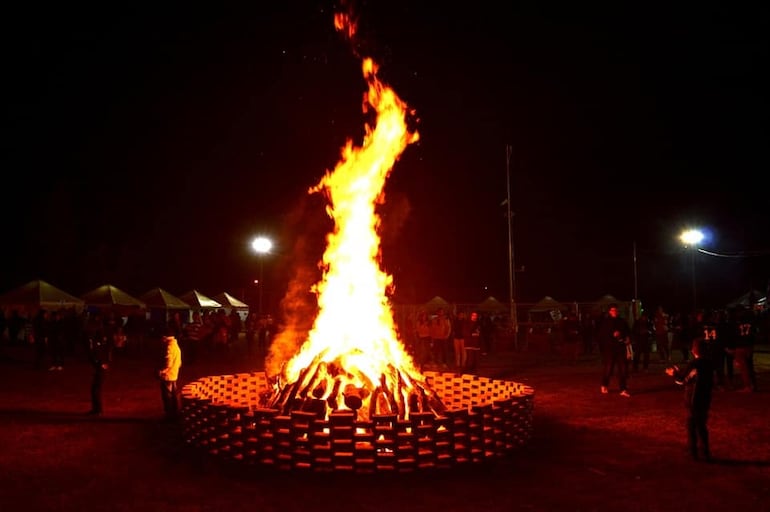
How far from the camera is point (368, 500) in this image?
5.86 metres

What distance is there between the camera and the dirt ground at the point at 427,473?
582 cm

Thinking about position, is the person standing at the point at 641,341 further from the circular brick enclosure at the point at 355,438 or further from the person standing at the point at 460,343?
the circular brick enclosure at the point at 355,438

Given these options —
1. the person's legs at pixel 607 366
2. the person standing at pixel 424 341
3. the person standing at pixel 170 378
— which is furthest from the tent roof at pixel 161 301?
the person's legs at pixel 607 366

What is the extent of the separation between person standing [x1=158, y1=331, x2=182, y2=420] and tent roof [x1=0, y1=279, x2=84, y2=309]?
1857 centimetres

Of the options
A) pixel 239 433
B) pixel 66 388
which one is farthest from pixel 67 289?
pixel 239 433

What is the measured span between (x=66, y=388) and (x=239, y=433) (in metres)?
8.67

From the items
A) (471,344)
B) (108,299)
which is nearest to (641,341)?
(471,344)

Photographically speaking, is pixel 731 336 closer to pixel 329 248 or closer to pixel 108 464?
pixel 329 248

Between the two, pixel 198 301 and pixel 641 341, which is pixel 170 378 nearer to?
pixel 641 341

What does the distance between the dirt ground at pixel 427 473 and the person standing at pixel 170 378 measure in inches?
12.8

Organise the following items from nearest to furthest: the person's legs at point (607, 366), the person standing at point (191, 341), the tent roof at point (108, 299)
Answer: the person's legs at point (607, 366)
the person standing at point (191, 341)
the tent roof at point (108, 299)

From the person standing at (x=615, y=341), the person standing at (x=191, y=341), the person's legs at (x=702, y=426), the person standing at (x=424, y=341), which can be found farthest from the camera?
the person standing at (x=424, y=341)

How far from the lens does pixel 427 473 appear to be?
6.72 meters

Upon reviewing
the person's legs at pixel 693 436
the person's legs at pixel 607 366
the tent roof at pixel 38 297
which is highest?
the tent roof at pixel 38 297
